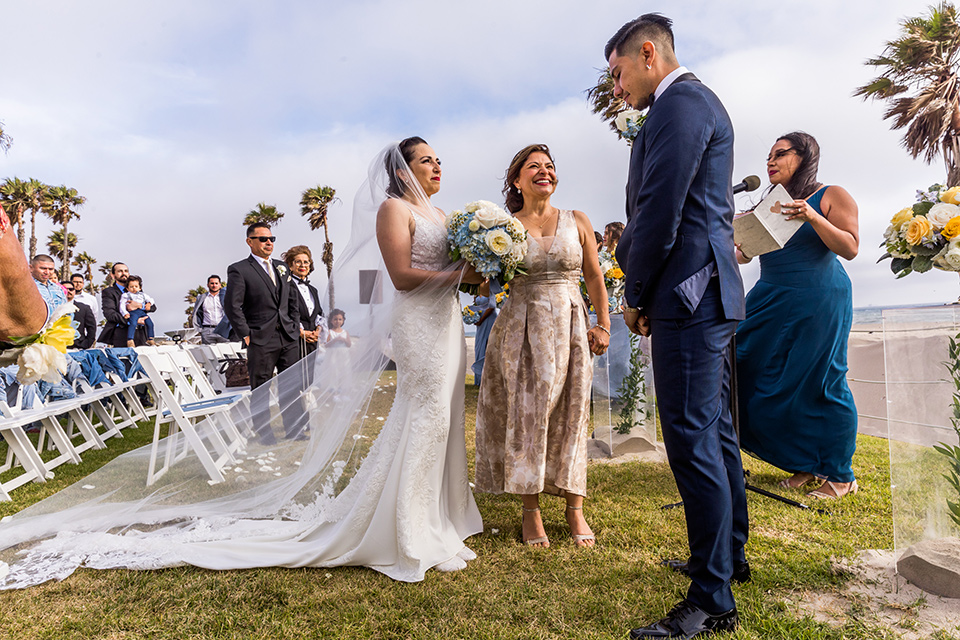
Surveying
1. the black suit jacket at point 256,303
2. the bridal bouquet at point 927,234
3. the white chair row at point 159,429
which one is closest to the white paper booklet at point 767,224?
the bridal bouquet at point 927,234

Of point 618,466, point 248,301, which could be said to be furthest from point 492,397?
point 248,301

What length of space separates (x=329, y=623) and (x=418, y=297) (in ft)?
5.58

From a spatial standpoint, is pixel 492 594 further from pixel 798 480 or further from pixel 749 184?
pixel 798 480

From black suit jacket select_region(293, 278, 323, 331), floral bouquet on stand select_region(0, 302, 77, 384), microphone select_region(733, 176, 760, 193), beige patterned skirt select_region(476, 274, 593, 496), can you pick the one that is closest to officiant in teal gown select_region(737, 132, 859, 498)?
microphone select_region(733, 176, 760, 193)

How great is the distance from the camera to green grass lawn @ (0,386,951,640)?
238cm

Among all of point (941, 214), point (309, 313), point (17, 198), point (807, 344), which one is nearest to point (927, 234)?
point (941, 214)

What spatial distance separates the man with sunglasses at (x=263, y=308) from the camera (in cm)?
625

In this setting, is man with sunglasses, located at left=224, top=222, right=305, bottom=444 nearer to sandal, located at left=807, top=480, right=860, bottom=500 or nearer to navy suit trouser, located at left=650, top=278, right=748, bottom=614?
navy suit trouser, located at left=650, top=278, right=748, bottom=614

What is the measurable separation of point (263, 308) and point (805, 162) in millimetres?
5434

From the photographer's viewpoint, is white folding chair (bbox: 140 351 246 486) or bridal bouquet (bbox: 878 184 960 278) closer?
bridal bouquet (bbox: 878 184 960 278)

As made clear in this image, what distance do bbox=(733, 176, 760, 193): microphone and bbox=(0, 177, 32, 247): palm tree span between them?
47.1 metres

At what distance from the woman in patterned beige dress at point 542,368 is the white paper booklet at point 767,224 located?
92 centimetres

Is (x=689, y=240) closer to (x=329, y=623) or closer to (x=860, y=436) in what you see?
(x=329, y=623)

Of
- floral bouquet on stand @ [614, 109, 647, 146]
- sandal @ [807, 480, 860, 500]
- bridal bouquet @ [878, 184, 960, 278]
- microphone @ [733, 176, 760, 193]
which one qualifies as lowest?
sandal @ [807, 480, 860, 500]
